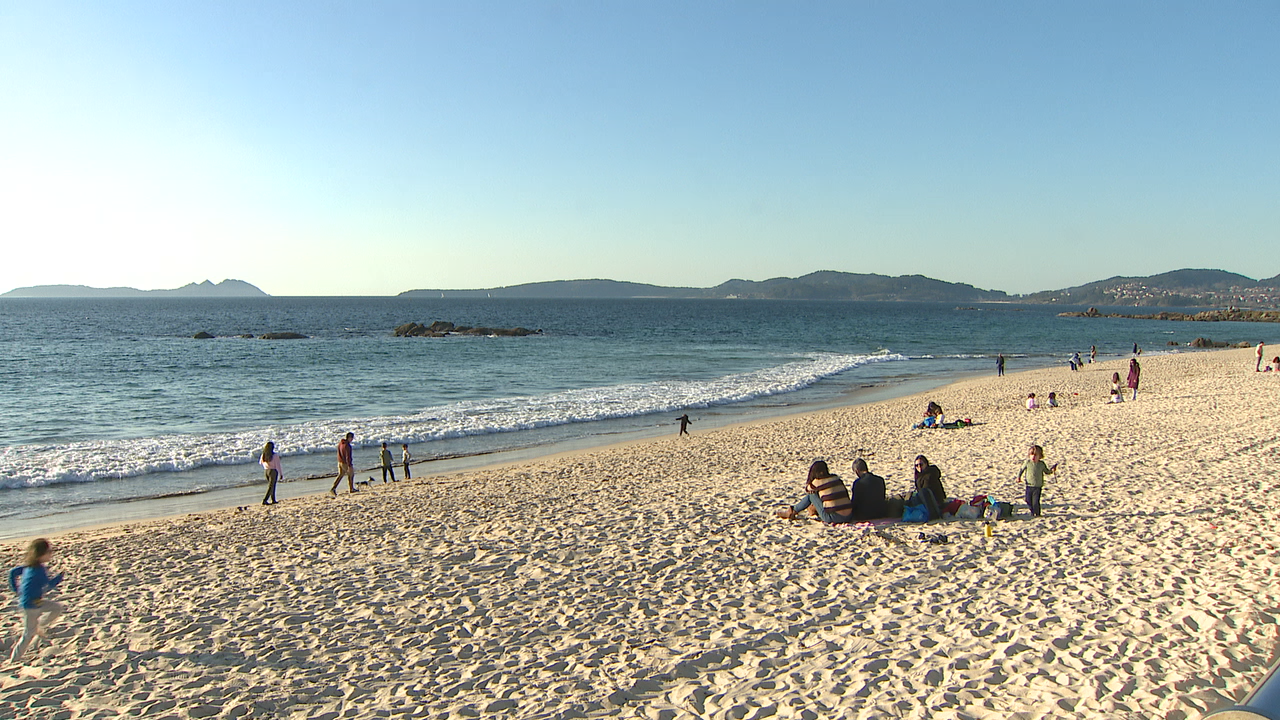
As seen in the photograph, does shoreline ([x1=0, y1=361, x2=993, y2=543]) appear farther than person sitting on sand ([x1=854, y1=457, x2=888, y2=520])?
Yes

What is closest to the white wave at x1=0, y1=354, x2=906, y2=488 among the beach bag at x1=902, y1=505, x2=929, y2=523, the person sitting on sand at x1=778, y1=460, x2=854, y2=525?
the person sitting on sand at x1=778, y1=460, x2=854, y2=525

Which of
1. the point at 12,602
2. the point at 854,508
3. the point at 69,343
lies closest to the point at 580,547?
the point at 854,508

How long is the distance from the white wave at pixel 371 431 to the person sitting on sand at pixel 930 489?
15527 mm

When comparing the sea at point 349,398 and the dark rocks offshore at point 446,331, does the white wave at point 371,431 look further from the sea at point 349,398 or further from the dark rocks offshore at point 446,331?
the dark rocks offshore at point 446,331

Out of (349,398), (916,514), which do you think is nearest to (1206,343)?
(916,514)

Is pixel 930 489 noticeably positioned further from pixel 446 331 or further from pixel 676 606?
pixel 446 331

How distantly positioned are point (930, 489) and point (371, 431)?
17725mm

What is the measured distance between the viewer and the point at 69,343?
59906 millimetres

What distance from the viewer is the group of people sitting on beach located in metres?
9.84

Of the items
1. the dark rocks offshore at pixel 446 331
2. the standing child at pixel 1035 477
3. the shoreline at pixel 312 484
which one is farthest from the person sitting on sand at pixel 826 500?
the dark rocks offshore at pixel 446 331

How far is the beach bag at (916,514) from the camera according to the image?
988 centimetres

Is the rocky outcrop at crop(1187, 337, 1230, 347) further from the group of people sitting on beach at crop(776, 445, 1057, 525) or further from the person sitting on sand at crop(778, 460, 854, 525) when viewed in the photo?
the person sitting on sand at crop(778, 460, 854, 525)

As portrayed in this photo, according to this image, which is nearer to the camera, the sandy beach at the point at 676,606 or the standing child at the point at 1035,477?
the sandy beach at the point at 676,606

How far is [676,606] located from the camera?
7414 millimetres
